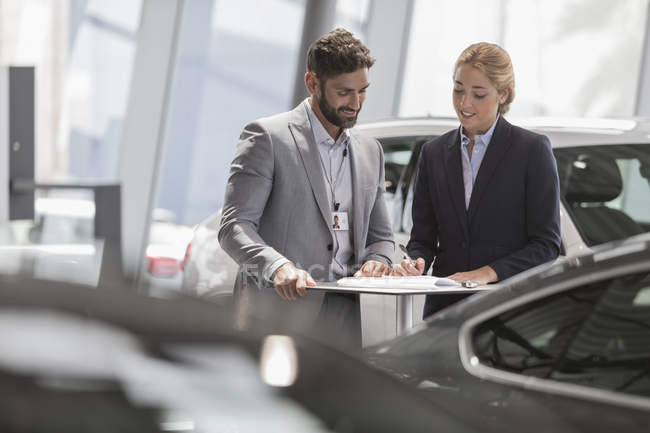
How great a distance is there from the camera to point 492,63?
252 cm

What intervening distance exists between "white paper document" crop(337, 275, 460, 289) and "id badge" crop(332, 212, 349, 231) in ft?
0.54

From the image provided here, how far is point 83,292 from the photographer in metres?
1.18

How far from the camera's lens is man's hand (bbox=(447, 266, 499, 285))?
2.41 m

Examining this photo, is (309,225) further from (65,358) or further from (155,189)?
(155,189)

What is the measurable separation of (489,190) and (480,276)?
A: 0.26m

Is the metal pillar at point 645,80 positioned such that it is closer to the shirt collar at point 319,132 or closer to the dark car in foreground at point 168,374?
the shirt collar at point 319,132

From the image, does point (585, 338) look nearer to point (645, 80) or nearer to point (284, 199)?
point (284, 199)

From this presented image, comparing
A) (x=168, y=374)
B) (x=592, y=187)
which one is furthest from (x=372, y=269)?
(x=168, y=374)

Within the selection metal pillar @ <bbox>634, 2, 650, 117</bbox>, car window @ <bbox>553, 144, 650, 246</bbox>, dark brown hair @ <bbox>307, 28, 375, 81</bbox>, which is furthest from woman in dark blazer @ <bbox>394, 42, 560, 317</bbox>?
metal pillar @ <bbox>634, 2, 650, 117</bbox>

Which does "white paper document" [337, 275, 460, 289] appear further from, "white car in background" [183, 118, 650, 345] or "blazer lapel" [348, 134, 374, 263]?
"white car in background" [183, 118, 650, 345]

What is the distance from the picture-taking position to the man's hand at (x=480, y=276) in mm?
2412

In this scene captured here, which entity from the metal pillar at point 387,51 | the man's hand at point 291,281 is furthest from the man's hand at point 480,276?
the metal pillar at point 387,51

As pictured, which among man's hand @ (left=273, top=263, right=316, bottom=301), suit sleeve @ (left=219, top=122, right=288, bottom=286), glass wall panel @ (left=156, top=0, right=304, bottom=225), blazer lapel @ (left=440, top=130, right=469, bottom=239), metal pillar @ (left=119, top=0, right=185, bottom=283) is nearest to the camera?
man's hand @ (left=273, top=263, right=316, bottom=301)

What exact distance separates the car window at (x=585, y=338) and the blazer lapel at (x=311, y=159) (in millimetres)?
755
